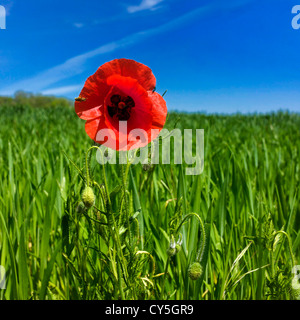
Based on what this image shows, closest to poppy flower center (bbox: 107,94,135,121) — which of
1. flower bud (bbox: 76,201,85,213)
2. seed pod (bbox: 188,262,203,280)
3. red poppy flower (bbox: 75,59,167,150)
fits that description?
red poppy flower (bbox: 75,59,167,150)

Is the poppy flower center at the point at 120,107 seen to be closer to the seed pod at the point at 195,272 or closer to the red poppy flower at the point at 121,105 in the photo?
the red poppy flower at the point at 121,105

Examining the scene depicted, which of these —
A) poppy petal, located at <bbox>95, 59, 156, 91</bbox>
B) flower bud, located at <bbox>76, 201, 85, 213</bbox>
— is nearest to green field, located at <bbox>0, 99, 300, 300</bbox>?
flower bud, located at <bbox>76, 201, 85, 213</bbox>

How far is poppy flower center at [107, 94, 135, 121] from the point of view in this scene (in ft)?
1.70

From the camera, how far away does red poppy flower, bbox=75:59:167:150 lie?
479mm

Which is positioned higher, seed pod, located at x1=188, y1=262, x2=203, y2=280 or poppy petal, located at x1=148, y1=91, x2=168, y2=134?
poppy petal, located at x1=148, y1=91, x2=168, y2=134

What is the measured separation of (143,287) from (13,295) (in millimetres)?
367

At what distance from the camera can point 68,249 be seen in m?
0.66

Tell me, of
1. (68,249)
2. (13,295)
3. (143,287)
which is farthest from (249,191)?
(13,295)

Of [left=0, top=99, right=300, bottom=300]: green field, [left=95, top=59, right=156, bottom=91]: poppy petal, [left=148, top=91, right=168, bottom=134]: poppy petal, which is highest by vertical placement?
[left=95, top=59, right=156, bottom=91]: poppy petal

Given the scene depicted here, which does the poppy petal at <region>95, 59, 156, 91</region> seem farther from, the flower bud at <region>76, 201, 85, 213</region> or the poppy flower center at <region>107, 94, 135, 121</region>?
the flower bud at <region>76, 201, 85, 213</region>

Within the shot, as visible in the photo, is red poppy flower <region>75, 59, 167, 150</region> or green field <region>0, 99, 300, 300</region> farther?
green field <region>0, 99, 300, 300</region>

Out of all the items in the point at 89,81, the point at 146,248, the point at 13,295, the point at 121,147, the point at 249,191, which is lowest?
the point at 13,295
